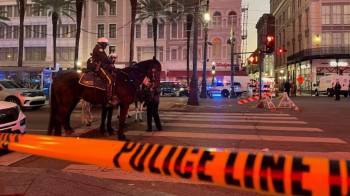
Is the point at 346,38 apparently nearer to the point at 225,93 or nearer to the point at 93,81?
the point at 225,93

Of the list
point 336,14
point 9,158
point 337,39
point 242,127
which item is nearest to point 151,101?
point 242,127

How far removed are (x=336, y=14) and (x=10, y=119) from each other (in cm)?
6839

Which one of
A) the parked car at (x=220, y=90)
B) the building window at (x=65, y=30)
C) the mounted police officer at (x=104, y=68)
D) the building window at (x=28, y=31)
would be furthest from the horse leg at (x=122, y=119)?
the building window at (x=28, y=31)

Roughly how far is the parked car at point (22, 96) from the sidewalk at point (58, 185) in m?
16.2

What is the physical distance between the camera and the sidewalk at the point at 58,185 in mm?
6520

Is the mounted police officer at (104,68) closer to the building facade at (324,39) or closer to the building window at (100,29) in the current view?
the building facade at (324,39)

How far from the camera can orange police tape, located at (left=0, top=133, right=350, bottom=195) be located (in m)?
2.35

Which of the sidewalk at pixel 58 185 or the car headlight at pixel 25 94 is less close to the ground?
the car headlight at pixel 25 94

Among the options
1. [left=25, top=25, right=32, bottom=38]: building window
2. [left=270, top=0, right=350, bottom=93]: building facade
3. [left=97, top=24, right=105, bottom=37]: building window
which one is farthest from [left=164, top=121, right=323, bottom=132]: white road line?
[left=25, top=25, right=32, bottom=38]: building window

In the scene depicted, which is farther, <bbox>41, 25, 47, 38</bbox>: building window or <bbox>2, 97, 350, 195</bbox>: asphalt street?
<bbox>41, 25, 47, 38</bbox>: building window

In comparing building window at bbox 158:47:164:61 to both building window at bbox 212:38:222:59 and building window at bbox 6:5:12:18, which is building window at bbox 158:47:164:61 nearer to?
building window at bbox 212:38:222:59

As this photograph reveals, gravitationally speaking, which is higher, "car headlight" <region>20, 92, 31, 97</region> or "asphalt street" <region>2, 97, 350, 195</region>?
"car headlight" <region>20, 92, 31, 97</region>

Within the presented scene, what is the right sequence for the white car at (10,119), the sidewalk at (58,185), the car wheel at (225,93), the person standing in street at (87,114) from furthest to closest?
the car wheel at (225,93)
the person standing in street at (87,114)
the white car at (10,119)
the sidewalk at (58,185)

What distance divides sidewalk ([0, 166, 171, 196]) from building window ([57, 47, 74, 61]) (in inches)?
3052
